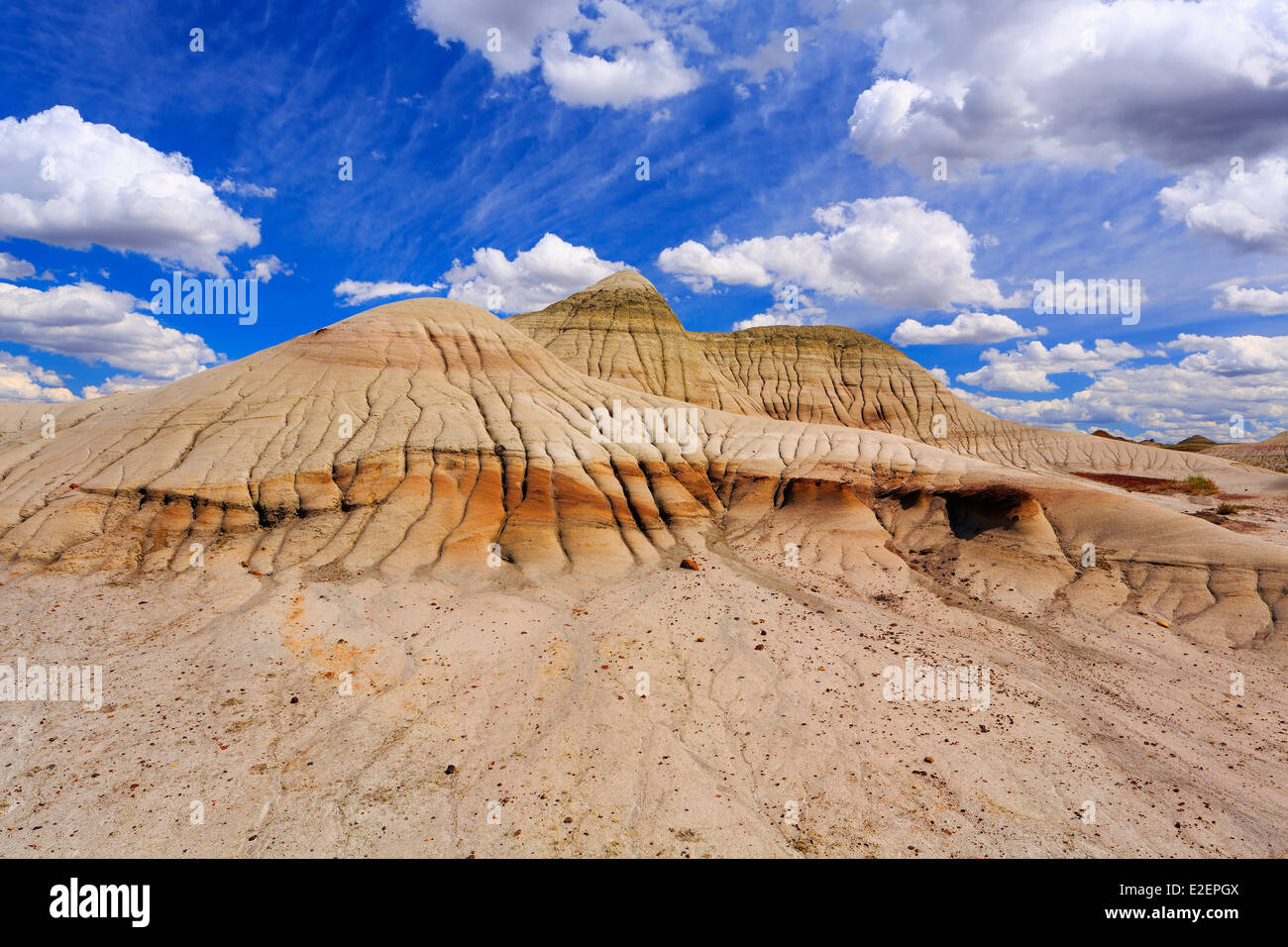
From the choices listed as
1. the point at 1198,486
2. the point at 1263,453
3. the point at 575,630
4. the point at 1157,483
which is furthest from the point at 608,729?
the point at 1263,453

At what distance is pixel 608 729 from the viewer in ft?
38.9

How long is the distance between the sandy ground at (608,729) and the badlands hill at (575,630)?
78mm

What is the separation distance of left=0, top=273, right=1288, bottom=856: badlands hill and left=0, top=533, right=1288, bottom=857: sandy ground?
78 mm

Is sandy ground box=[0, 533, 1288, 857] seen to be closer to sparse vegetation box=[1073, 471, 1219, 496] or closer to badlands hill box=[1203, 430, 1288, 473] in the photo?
sparse vegetation box=[1073, 471, 1219, 496]

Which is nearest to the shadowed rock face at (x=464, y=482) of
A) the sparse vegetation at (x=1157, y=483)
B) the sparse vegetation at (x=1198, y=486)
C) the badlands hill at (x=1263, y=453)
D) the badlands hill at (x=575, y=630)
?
the badlands hill at (x=575, y=630)

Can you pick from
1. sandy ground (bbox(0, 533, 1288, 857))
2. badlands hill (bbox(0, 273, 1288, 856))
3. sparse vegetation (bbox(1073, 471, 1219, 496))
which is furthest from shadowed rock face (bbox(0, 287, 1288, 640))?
sparse vegetation (bbox(1073, 471, 1219, 496))

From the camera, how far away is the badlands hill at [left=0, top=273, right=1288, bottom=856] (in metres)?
9.53

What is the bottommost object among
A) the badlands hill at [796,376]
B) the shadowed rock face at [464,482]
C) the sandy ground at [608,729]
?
the sandy ground at [608,729]

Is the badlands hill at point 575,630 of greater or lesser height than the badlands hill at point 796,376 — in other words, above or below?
below

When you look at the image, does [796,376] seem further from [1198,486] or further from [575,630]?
[575,630]

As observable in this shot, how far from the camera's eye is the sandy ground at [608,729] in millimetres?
9086

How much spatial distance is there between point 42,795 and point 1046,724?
1928cm

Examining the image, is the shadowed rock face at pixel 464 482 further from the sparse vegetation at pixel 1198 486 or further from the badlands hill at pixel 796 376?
the sparse vegetation at pixel 1198 486

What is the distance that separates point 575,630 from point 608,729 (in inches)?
186
